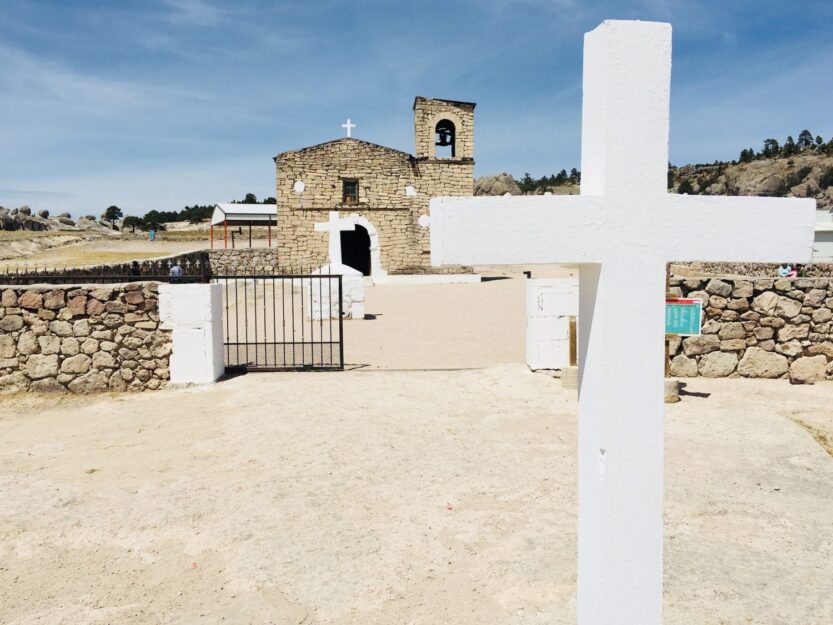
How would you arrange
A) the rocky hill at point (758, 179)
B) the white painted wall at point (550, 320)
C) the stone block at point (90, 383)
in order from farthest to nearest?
the rocky hill at point (758, 179) < the white painted wall at point (550, 320) < the stone block at point (90, 383)

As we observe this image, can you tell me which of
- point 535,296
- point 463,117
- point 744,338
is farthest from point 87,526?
point 463,117

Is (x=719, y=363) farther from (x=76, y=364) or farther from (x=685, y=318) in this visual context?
(x=76, y=364)

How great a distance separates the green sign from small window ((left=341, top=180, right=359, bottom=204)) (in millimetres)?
18480

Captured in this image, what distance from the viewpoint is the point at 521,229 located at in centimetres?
163

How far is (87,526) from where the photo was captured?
3.82m

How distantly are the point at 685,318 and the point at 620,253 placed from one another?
516 cm

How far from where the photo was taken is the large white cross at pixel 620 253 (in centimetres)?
160

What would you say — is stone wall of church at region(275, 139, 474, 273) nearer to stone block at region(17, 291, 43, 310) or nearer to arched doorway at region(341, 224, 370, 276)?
arched doorway at region(341, 224, 370, 276)

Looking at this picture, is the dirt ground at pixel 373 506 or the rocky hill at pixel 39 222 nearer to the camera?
the dirt ground at pixel 373 506

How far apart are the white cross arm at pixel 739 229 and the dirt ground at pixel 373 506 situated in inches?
75.9

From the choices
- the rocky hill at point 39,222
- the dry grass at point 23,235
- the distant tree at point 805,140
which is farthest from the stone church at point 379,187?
the distant tree at point 805,140

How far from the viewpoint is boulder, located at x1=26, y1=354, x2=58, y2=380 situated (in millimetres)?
7027

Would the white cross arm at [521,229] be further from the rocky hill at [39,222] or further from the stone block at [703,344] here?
the rocky hill at [39,222]

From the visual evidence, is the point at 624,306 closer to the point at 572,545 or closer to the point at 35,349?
the point at 572,545
